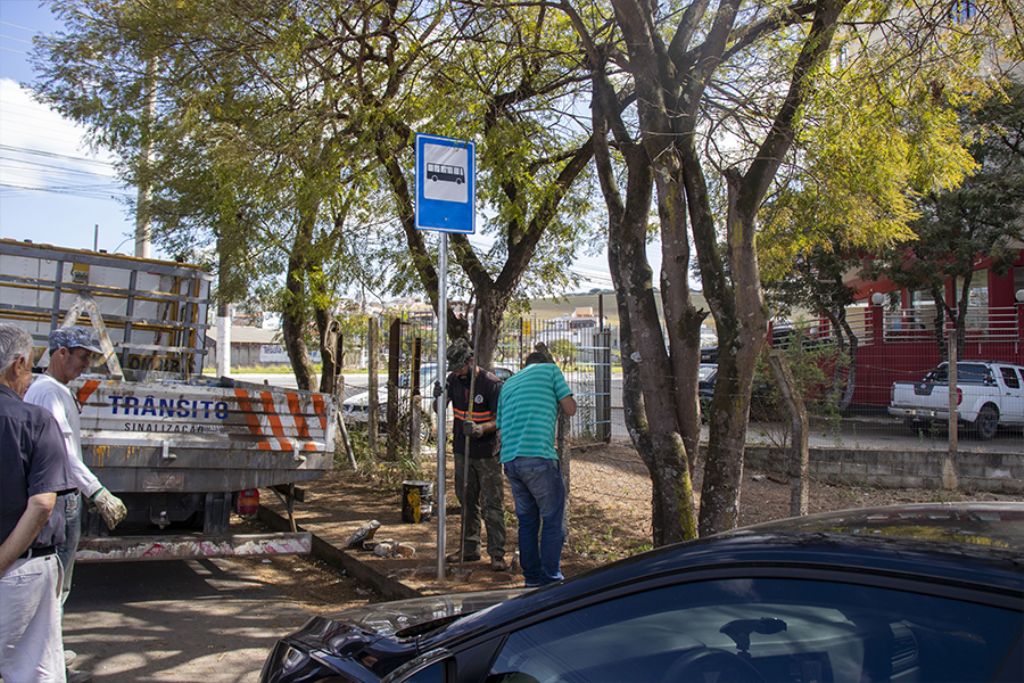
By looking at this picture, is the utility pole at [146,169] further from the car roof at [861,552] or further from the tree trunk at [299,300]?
the car roof at [861,552]

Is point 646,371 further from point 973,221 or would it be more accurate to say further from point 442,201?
point 973,221

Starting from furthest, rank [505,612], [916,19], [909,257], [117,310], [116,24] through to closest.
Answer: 1. [909,257]
2. [116,24]
3. [117,310]
4. [916,19]
5. [505,612]

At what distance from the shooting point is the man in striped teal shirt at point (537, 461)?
5906 mm

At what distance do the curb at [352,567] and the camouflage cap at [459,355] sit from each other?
185 cm

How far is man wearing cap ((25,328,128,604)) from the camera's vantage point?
4.40m

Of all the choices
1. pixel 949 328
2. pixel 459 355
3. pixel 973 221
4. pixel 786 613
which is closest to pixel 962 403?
pixel 973 221

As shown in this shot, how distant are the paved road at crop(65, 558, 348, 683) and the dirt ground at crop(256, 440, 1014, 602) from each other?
552 mm

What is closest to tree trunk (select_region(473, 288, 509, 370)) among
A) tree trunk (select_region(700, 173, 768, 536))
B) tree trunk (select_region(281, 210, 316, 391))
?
tree trunk (select_region(281, 210, 316, 391))

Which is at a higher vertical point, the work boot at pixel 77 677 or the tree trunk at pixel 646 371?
the tree trunk at pixel 646 371

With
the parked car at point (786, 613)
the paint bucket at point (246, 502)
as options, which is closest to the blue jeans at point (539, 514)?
the paint bucket at point (246, 502)

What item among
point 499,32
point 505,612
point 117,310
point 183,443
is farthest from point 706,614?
point 499,32

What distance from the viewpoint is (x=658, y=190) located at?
632 cm

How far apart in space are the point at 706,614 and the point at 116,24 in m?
11.3

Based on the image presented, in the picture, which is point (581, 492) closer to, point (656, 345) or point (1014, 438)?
point (656, 345)
